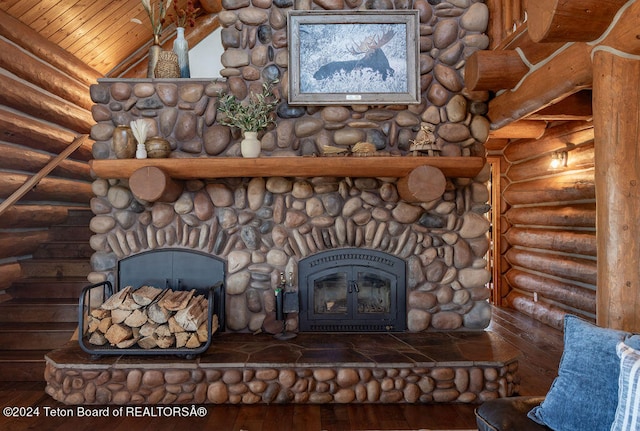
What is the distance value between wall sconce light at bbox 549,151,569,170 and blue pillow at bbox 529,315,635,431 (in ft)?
11.4

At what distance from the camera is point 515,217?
18.6ft

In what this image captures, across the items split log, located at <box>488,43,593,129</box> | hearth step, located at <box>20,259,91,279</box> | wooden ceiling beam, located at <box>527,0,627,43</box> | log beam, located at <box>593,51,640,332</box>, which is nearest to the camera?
wooden ceiling beam, located at <box>527,0,627,43</box>

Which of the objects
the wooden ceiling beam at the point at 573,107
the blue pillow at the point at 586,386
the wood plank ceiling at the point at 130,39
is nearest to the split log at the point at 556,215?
the wood plank ceiling at the point at 130,39

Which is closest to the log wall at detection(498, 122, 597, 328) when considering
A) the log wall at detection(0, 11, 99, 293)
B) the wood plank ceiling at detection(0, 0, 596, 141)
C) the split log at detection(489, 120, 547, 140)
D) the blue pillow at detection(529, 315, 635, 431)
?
the split log at detection(489, 120, 547, 140)

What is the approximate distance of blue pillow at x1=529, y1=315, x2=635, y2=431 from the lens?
5.32ft

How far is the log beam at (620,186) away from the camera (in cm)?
210

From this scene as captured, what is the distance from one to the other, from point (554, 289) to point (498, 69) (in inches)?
117

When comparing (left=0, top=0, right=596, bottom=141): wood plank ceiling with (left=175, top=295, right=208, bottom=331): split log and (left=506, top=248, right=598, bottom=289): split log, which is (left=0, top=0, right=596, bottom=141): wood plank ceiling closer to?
(left=506, top=248, right=598, bottom=289): split log

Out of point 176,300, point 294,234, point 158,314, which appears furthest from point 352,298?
point 158,314

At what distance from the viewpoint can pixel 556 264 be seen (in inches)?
187

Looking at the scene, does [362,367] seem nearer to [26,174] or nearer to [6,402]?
[6,402]

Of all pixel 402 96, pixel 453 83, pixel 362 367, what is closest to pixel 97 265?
pixel 362 367

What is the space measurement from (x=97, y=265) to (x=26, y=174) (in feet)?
4.03

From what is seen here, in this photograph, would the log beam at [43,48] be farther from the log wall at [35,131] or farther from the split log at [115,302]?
the split log at [115,302]
